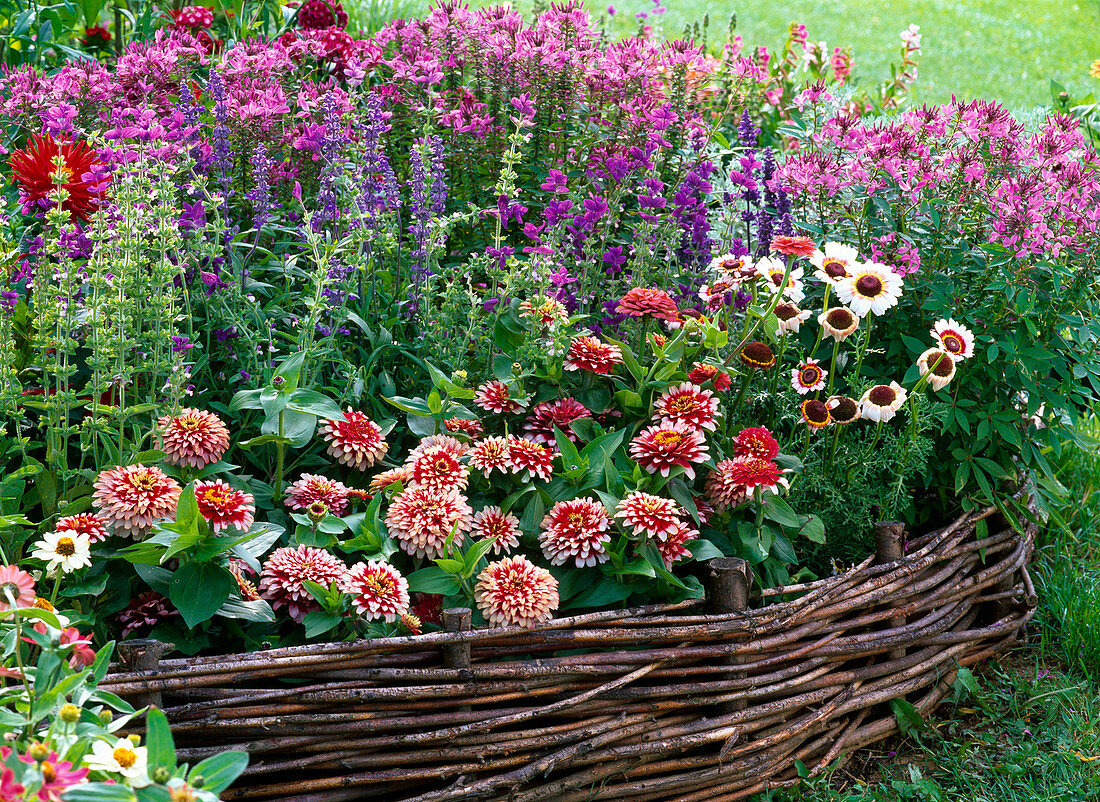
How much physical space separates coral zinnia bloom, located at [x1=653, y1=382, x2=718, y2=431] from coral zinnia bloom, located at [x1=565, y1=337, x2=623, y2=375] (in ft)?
0.40

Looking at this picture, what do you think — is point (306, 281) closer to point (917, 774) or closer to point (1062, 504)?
point (917, 774)

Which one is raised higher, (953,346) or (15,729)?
(953,346)

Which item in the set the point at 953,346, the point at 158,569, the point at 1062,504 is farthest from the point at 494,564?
the point at 1062,504

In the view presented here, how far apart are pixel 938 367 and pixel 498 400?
916 mm

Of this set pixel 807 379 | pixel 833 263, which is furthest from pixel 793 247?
pixel 807 379

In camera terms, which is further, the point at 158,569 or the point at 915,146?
the point at 915,146

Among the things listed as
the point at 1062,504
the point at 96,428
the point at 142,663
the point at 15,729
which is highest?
the point at 96,428

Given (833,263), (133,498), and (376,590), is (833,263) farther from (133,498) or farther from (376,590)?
(133,498)

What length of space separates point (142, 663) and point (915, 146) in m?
2.02

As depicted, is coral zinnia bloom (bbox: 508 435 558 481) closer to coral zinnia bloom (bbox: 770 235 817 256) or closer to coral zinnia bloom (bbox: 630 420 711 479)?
coral zinnia bloom (bbox: 630 420 711 479)

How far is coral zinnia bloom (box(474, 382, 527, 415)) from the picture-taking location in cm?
191

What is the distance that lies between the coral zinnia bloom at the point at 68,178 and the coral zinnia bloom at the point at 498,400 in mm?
777

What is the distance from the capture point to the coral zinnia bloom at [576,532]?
1708 mm

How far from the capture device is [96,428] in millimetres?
1655
